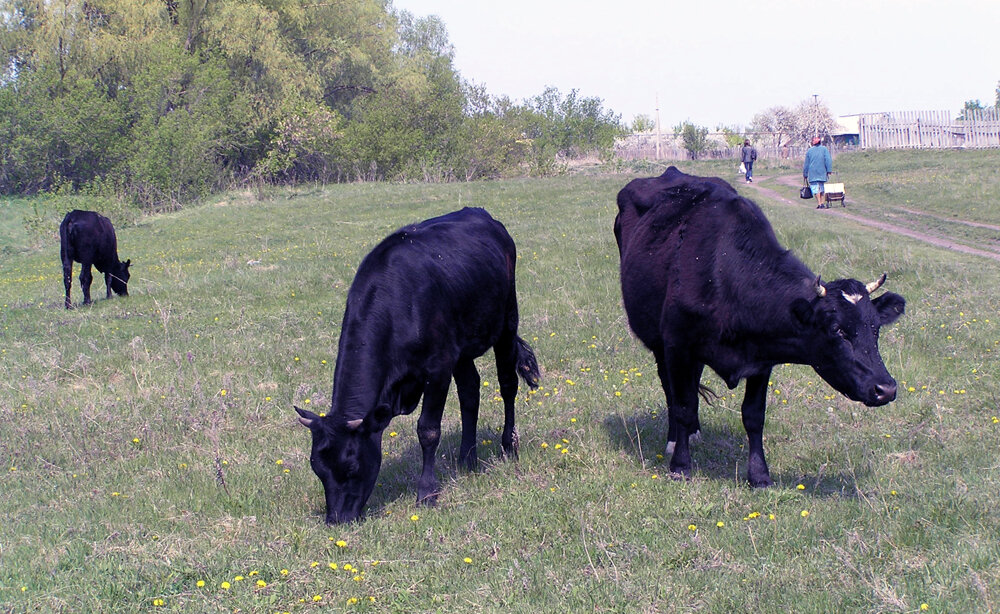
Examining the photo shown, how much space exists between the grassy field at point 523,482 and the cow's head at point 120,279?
2477mm

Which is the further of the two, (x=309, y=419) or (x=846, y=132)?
(x=846, y=132)

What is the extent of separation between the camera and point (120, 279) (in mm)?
16188

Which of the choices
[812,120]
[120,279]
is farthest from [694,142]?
[120,279]

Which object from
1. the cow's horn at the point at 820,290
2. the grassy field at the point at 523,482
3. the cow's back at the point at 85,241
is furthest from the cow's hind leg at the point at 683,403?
the cow's back at the point at 85,241

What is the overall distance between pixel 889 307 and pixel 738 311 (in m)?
0.96

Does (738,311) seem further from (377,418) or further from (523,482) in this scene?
(377,418)

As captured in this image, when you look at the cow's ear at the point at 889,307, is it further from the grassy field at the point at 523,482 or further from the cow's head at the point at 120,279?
the cow's head at the point at 120,279

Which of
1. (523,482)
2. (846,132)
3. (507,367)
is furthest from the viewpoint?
(846,132)

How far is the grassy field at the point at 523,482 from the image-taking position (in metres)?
4.39

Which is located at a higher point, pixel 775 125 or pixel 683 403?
pixel 775 125

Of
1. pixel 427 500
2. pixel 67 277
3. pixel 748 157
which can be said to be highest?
pixel 748 157

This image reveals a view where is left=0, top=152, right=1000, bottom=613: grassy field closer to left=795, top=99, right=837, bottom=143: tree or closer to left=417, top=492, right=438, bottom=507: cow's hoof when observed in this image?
left=417, top=492, right=438, bottom=507: cow's hoof

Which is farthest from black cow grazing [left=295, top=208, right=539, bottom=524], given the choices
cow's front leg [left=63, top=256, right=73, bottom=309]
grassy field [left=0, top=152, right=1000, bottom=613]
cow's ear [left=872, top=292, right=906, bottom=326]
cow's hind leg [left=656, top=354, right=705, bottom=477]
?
cow's front leg [left=63, top=256, right=73, bottom=309]

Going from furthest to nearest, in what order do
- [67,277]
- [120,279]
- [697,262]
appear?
[120,279] → [67,277] → [697,262]
